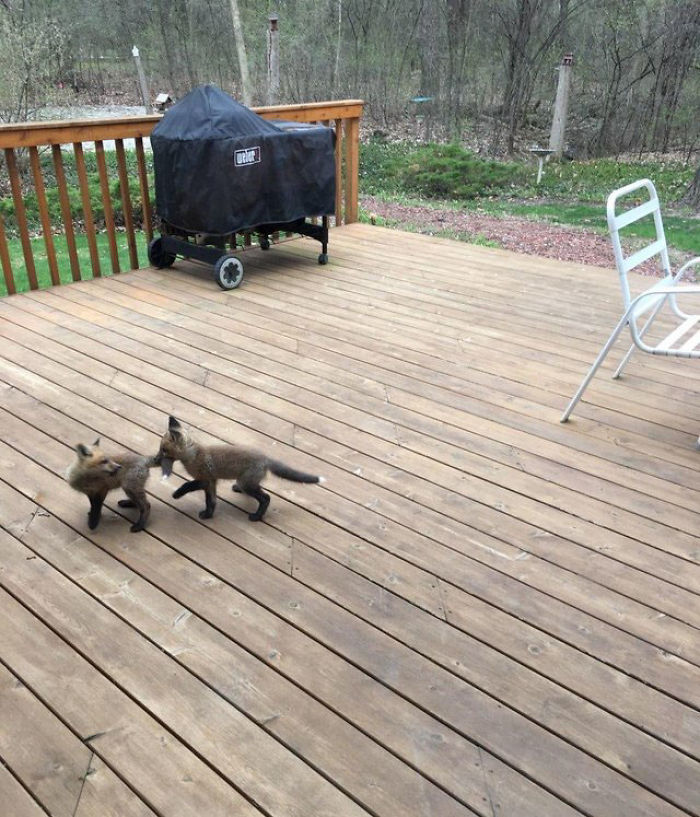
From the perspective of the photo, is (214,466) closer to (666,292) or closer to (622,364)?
(666,292)

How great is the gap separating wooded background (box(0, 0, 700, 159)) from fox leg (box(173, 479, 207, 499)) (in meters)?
9.17

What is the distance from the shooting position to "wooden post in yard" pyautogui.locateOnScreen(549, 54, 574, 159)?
10.7 meters

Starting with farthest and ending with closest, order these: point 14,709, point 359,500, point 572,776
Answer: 1. point 359,500
2. point 14,709
3. point 572,776

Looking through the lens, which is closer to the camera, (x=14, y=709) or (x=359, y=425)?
(x=14, y=709)

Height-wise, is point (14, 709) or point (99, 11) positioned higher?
point (99, 11)

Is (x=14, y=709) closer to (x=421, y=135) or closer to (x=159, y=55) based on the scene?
(x=421, y=135)

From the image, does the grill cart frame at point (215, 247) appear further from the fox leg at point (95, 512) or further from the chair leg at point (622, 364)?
the fox leg at point (95, 512)

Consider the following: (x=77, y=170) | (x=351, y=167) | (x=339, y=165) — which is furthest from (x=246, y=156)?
(x=351, y=167)

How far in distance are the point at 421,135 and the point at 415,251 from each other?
8.55 meters

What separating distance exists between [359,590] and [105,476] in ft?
2.49

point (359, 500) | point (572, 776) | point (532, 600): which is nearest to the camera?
point (572, 776)

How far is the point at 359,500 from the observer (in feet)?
7.28

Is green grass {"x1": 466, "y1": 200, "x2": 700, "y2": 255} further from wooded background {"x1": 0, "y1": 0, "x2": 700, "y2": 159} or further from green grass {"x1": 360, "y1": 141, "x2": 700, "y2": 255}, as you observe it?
wooded background {"x1": 0, "y1": 0, "x2": 700, "y2": 159}

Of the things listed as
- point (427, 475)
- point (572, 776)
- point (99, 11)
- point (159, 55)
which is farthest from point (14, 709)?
point (99, 11)
